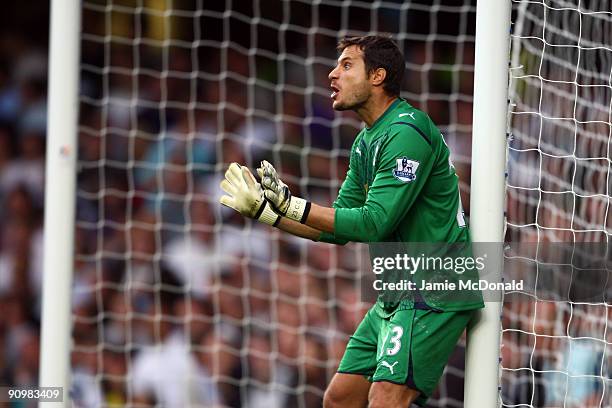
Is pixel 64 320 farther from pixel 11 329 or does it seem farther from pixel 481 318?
pixel 11 329

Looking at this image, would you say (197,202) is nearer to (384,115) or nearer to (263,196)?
(384,115)

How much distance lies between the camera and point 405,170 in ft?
10.8

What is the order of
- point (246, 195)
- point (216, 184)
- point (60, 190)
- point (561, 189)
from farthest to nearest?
point (216, 184)
point (561, 189)
point (60, 190)
point (246, 195)

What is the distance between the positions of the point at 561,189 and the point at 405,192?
2288mm

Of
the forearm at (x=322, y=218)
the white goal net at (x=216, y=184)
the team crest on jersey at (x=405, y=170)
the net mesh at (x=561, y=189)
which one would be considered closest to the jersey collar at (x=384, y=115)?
the team crest on jersey at (x=405, y=170)

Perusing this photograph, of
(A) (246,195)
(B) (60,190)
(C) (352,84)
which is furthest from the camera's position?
(B) (60,190)

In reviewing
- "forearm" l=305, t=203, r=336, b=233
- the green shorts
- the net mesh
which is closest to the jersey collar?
"forearm" l=305, t=203, r=336, b=233

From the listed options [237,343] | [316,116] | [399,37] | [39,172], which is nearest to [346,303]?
[237,343]

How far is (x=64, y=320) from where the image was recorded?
12.8 ft

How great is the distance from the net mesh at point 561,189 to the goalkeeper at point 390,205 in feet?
4.72

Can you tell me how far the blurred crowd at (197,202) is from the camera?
6.14m

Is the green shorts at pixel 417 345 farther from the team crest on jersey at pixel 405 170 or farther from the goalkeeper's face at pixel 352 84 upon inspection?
the goalkeeper's face at pixel 352 84

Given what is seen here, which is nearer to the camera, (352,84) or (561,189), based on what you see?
(352,84)

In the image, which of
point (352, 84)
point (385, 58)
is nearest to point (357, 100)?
point (352, 84)
